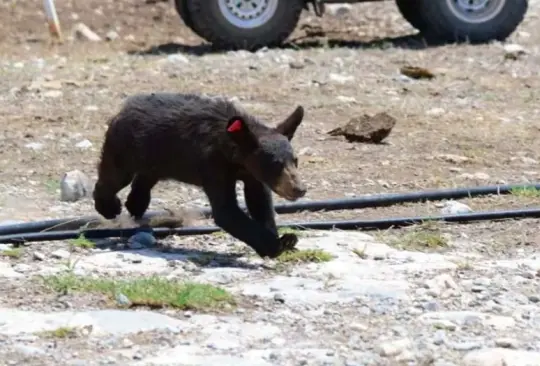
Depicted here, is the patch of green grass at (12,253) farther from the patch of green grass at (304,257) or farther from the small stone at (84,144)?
the small stone at (84,144)

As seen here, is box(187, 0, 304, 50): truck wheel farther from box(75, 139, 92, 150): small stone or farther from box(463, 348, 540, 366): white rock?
box(463, 348, 540, 366): white rock

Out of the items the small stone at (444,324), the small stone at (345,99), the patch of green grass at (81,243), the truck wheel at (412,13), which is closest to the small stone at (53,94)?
the small stone at (345,99)

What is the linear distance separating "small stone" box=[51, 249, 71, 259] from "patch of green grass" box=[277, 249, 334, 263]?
40.6 inches

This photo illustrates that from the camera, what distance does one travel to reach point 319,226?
312 inches

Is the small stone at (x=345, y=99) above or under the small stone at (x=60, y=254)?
under

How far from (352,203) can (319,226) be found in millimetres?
546

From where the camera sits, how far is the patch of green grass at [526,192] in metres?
8.82

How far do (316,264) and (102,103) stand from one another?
515 centimetres

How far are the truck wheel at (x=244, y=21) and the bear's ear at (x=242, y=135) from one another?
26.8 ft

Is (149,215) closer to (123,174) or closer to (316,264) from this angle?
(123,174)

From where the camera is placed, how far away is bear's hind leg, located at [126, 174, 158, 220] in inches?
306

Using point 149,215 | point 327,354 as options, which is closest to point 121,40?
point 149,215

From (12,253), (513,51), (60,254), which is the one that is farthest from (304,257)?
(513,51)

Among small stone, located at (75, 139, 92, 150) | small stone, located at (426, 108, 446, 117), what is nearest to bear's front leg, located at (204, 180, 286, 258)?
small stone, located at (75, 139, 92, 150)
